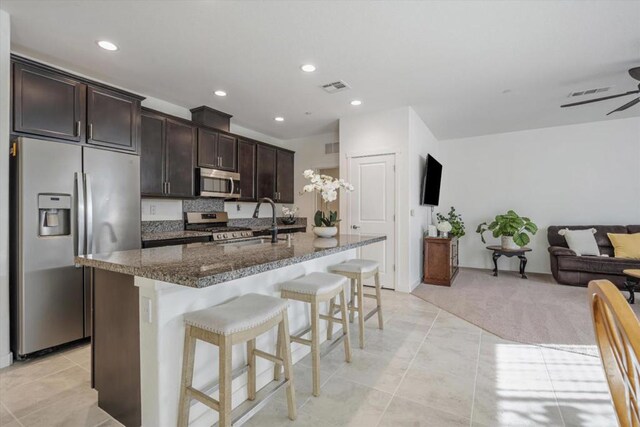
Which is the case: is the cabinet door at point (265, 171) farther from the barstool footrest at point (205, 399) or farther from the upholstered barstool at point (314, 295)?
the barstool footrest at point (205, 399)

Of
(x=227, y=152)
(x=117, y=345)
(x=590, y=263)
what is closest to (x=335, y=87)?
(x=227, y=152)

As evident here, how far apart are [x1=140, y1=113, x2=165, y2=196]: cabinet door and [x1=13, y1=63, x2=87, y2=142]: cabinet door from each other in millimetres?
765

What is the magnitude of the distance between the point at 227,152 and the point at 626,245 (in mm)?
6233

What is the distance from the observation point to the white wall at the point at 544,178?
522 cm

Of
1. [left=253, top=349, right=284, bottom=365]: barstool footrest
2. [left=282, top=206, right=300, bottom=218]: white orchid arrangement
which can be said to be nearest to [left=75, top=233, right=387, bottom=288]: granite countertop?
[left=253, top=349, right=284, bottom=365]: barstool footrest

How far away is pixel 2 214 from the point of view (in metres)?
2.30

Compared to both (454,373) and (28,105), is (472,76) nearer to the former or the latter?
(454,373)

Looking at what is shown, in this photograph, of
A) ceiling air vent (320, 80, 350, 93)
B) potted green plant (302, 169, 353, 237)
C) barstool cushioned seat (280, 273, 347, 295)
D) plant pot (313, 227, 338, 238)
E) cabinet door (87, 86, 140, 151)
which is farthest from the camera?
ceiling air vent (320, 80, 350, 93)

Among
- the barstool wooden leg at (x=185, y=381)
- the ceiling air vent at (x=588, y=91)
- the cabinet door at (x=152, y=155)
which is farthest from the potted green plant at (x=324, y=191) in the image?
the ceiling air vent at (x=588, y=91)

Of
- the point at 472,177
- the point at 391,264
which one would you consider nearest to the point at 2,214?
the point at 391,264

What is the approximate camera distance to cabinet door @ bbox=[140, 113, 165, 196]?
11.7 ft

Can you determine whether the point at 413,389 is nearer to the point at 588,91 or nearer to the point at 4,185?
the point at 4,185

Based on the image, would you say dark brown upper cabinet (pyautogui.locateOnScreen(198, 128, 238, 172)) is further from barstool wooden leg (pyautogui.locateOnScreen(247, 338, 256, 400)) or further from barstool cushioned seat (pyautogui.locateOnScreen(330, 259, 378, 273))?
barstool wooden leg (pyautogui.locateOnScreen(247, 338, 256, 400))

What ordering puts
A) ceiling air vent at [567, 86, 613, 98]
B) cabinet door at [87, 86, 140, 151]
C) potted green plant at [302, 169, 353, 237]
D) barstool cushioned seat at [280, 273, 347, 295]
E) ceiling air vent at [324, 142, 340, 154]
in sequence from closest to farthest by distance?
barstool cushioned seat at [280, 273, 347, 295] < potted green plant at [302, 169, 353, 237] < cabinet door at [87, 86, 140, 151] < ceiling air vent at [567, 86, 613, 98] < ceiling air vent at [324, 142, 340, 154]
